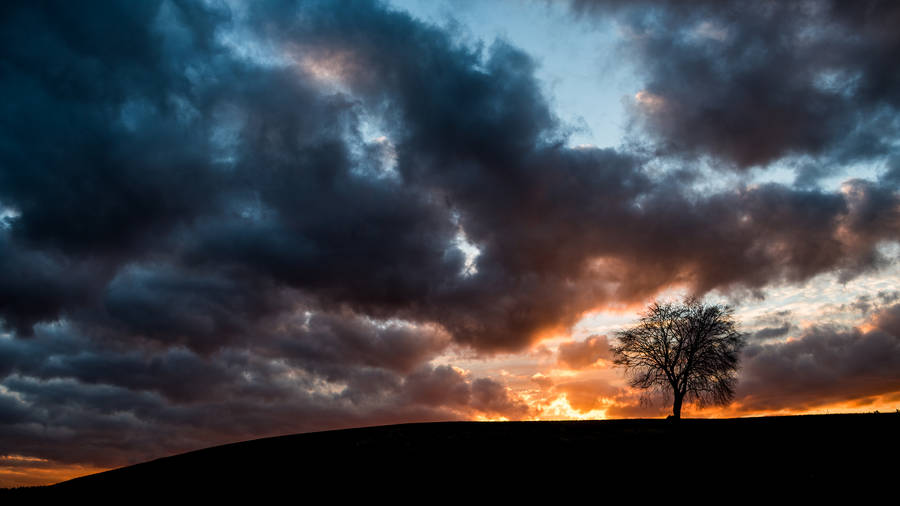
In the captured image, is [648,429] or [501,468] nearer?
[501,468]

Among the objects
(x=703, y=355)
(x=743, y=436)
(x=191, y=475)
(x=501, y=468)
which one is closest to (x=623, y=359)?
(x=703, y=355)

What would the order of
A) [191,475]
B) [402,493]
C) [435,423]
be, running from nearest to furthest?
[402,493], [191,475], [435,423]

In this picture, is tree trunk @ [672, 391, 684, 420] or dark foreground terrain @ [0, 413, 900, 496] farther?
tree trunk @ [672, 391, 684, 420]

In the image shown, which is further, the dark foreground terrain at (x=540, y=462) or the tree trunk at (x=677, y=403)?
the tree trunk at (x=677, y=403)

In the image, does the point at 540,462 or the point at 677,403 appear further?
the point at 677,403

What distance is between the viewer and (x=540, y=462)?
27.7 metres

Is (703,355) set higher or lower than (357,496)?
higher

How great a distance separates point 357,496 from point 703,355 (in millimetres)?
44422

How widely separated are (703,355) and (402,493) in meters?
43.1

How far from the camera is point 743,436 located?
30.5 m

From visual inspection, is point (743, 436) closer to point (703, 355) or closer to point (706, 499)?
point (706, 499)

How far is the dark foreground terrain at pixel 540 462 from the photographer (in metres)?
22.5

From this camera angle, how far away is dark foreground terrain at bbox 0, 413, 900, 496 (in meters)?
22.5

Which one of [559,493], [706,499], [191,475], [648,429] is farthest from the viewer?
[648,429]
